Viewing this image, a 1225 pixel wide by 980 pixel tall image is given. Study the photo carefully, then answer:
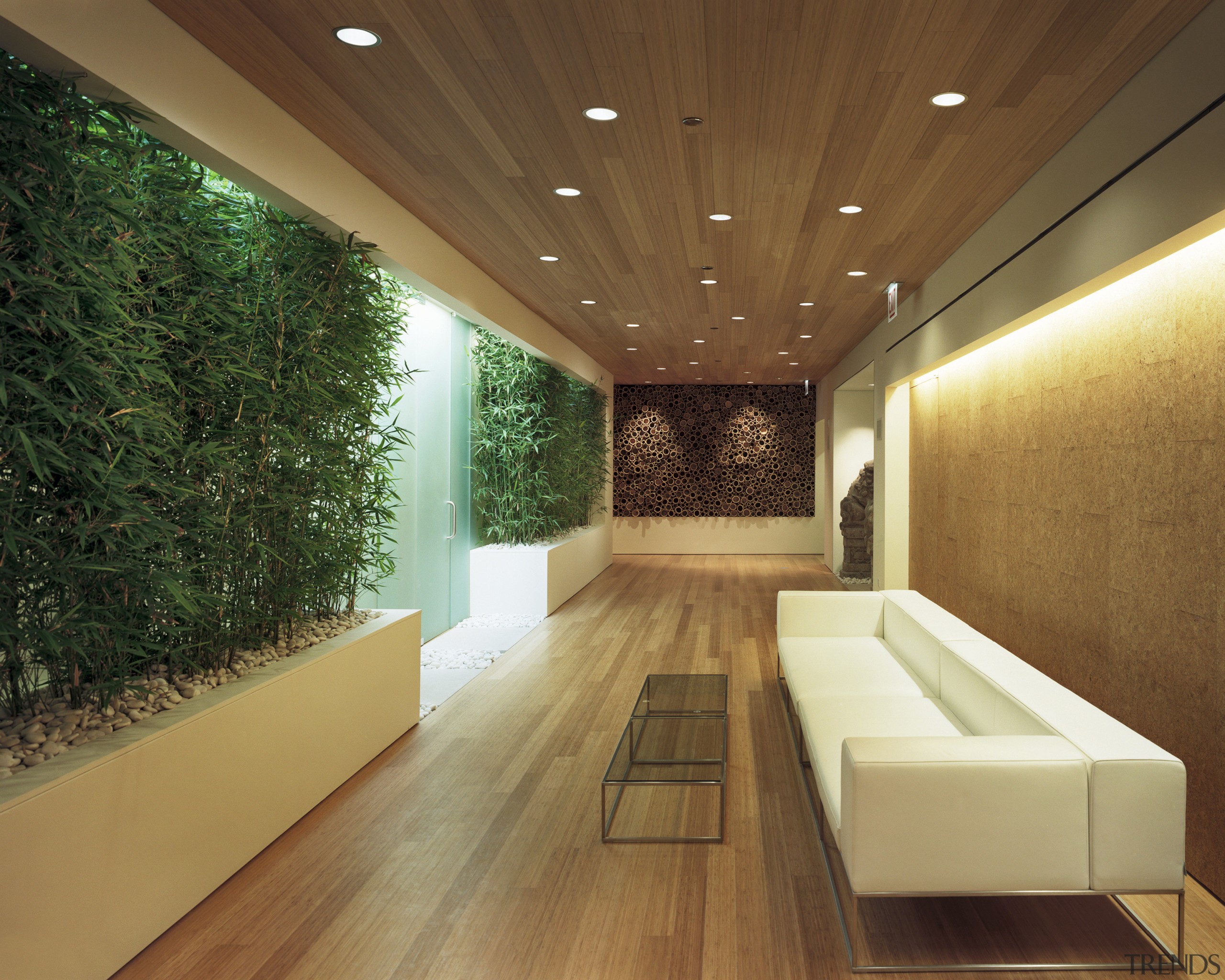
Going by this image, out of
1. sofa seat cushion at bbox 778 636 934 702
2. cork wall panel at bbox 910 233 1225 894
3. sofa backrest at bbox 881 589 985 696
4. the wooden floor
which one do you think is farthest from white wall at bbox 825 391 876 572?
the wooden floor

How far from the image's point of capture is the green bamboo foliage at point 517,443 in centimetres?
720

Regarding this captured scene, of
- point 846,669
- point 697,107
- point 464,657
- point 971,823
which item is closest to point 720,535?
point 464,657

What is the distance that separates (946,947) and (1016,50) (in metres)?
2.60

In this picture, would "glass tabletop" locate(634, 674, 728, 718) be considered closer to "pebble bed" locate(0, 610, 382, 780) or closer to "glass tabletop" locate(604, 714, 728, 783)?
"glass tabletop" locate(604, 714, 728, 783)

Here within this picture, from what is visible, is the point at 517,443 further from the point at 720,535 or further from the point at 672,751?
the point at 720,535

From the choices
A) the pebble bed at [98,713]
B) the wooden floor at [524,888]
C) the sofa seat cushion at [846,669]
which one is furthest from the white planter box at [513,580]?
the pebble bed at [98,713]

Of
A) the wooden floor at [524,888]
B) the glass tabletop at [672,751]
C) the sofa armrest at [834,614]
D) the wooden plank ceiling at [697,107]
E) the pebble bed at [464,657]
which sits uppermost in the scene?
the wooden plank ceiling at [697,107]

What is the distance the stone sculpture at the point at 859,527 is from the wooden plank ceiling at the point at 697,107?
210 inches

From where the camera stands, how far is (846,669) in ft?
12.9

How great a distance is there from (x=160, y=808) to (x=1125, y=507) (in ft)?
10.9

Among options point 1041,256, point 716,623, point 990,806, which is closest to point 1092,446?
point 1041,256

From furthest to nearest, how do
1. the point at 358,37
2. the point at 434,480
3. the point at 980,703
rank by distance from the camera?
the point at 434,480, the point at 980,703, the point at 358,37

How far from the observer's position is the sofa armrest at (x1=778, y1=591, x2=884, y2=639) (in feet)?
15.4

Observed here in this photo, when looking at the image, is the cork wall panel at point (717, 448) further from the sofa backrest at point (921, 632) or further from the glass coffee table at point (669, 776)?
the glass coffee table at point (669, 776)
